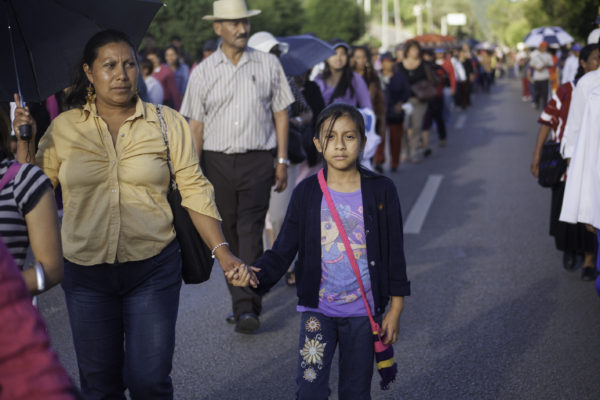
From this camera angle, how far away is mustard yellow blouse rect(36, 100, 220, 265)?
3.12 meters

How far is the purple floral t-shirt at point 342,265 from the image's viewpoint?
3.28 meters

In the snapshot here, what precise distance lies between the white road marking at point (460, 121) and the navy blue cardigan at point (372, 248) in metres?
18.4

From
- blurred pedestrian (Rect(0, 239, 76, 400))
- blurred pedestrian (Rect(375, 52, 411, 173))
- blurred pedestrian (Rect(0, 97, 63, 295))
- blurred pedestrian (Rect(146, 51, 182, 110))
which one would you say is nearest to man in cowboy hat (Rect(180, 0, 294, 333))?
blurred pedestrian (Rect(0, 97, 63, 295))

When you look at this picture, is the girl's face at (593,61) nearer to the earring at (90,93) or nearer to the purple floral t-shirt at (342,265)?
the purple floral t-shirt at (342,265)

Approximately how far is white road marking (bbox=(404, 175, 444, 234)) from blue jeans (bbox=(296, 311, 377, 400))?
523 cm

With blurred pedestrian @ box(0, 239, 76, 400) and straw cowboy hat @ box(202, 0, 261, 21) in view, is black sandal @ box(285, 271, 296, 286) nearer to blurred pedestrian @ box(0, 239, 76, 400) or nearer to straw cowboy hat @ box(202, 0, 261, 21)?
straw cowboy hat @ box(202, 0, 261, 21)

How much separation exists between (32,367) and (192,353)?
377cm

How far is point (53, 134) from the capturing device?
3.17m

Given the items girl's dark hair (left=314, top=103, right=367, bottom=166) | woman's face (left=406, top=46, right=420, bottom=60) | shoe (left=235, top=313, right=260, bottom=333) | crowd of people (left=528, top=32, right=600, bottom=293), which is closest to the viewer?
girl's dark hair (left=314, top=103, right=367, bottom=166)

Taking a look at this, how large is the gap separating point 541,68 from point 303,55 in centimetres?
1609

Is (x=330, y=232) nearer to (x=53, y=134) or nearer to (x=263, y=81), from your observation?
(x=53, y=134)

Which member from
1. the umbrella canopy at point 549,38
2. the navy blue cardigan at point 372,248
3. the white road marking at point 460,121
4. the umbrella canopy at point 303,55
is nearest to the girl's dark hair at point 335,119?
the navy blue cardigan at point 372,248

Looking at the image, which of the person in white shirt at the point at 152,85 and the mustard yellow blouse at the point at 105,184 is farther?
the person in white shirt at the point at 152,85

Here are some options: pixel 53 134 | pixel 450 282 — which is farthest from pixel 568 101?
pixel 53 134
